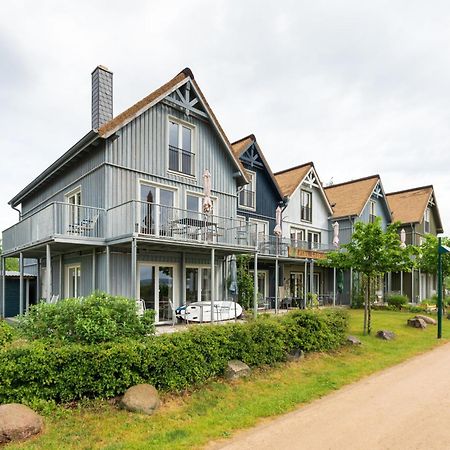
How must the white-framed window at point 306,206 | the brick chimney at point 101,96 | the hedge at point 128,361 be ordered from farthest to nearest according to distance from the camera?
the white-framed window at point 306,206
the brick chimney at point 101,96
the hedge at point 128,361

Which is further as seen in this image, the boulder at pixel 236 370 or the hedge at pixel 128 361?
the boulder at pixel 236 370

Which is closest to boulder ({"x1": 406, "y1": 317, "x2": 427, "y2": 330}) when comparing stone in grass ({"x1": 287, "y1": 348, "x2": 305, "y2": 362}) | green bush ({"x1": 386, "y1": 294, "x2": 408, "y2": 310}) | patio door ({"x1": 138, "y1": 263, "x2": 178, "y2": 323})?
stone in grass ({"x1": 287, "y1": 348, "x2": 305, "y2": 362})

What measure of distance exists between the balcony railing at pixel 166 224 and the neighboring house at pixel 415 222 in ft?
65.1

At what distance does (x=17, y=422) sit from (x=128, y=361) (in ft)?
6.13

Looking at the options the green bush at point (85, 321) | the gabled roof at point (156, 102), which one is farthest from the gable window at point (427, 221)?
the green bush at point (85, 321)

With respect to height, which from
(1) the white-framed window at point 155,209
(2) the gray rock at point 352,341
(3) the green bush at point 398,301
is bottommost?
(3) the green bush at point 398,301

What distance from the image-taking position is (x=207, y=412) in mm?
6672

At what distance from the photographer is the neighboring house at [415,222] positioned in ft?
107

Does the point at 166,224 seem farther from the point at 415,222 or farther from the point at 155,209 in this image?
the point at 415,222

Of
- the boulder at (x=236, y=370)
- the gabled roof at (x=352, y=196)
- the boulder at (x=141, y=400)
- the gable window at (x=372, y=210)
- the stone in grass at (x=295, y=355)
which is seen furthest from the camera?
the gable window at (x=372, y=210)

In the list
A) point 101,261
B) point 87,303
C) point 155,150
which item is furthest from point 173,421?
point 155,150

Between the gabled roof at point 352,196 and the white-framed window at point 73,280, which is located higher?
the gabled roof at point 352,196

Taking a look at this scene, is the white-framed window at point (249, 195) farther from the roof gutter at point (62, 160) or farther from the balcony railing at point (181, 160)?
the roof gutter at point (62, 160)

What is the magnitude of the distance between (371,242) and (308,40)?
24.1ft
